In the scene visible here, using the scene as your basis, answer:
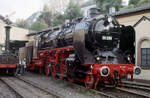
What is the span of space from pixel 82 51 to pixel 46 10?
154ft

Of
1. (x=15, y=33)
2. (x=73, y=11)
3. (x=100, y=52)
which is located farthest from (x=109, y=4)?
(x=100, y=52)

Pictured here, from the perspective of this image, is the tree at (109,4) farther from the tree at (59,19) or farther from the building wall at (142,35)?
the building wall at (142,35)

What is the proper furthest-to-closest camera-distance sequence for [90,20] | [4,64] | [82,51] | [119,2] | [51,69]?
[119,2], [4,64], [51,69], [90,20], [82,51]

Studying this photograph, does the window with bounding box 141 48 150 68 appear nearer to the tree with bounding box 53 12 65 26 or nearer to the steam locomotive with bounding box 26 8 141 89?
the steam locomotive with bounding box 26 8 141 89

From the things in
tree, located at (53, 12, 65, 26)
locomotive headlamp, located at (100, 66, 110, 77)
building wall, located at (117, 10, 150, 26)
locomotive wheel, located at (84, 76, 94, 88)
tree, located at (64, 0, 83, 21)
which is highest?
tree, located at (64, 0, 83, 21)

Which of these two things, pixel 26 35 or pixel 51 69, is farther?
pixel 26 35

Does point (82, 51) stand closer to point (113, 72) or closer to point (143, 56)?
point (113, 72)

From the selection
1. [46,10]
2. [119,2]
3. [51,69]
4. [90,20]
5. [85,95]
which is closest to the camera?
[85,95]

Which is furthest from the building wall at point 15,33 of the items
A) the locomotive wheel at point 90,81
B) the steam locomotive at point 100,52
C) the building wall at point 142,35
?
the locomotive wheel at point 90,81

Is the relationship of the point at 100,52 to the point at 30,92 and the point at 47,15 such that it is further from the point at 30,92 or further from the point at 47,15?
the point at 47,15

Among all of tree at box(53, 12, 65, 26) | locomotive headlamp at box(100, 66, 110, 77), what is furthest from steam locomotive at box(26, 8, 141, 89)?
tree at box(53, 12, 65, 26)

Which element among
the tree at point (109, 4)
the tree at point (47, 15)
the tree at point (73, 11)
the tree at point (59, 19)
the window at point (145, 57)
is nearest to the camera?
the window at point (145, 57)

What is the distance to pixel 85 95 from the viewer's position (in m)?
7.43

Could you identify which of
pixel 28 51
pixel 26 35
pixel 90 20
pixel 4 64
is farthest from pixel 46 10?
pixel 90 20
